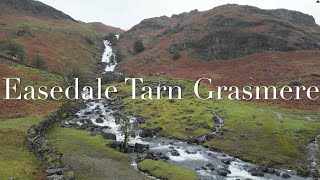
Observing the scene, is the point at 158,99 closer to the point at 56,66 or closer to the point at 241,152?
the point at 241,152

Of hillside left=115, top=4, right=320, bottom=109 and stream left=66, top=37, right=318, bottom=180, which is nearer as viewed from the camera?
stream left=66, top=37, right=318, bottom=180

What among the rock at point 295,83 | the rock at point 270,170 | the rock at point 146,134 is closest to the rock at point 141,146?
the rock at point 146,134

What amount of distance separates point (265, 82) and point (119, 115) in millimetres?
47286

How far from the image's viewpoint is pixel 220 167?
53.6 meters

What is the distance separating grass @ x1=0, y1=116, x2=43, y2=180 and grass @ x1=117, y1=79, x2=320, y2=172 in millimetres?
25207

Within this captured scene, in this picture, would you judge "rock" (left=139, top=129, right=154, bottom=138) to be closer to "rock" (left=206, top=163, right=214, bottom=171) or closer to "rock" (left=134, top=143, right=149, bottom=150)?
"rock" (left=134, top=143, right=149, bottom=150)

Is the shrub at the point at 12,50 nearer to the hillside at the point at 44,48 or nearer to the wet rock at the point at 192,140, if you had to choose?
the hillside at the point at 44,48

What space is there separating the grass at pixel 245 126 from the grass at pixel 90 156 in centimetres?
1611

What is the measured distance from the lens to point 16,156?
1900 inches

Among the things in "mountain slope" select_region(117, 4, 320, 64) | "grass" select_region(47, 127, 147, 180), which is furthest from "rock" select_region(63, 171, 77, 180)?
"mountain slope" select_region(117, 4, 320, 64)

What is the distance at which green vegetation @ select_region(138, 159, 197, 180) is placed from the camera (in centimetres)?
4772

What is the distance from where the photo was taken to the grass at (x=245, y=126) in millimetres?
59531

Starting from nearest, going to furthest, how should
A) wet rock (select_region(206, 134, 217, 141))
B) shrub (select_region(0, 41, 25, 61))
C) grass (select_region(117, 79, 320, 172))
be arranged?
1. grass (select_region(117, 79, 320, 172))
2. wet rock (select_region(206, 134, 217, 141))
3. shrub (select_region(0, 41, 25, 61))

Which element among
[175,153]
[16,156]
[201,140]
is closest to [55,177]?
[16,156]
